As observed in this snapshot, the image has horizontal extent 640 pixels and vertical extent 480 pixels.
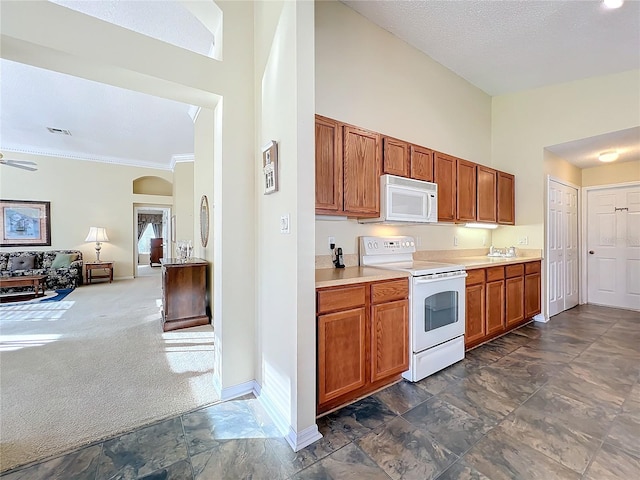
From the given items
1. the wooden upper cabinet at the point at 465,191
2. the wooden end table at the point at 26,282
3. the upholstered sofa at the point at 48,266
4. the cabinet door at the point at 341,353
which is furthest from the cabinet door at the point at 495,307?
the upholstered sofa at the point at 48,266

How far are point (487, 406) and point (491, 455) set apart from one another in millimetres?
518

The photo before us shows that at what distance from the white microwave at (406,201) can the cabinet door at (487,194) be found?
1033mm

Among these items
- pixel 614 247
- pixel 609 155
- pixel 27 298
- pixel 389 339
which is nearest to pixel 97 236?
pixel 27 298

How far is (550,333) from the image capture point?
3559mm

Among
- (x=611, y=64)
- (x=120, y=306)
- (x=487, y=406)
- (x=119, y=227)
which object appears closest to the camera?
→ (x=487, y=406)

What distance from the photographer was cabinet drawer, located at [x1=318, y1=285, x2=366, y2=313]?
1856 mm

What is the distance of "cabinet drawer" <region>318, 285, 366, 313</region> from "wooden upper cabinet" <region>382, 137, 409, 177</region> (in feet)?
4.15

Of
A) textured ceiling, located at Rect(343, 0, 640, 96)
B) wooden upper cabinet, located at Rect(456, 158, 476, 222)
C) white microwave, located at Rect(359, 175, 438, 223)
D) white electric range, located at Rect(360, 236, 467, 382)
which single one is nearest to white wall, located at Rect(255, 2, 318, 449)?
white electric range, located at Rect(360, 236, 467, 382)

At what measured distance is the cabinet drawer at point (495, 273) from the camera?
317 centimetres

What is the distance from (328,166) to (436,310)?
1.57m

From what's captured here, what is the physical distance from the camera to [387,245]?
9.84ft

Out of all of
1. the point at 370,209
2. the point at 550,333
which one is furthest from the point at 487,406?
the point at 550,333

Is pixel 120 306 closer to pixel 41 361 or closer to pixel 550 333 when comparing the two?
pixel 41 361

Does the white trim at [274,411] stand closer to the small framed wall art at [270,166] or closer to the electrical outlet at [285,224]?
the electrical outlet at [285,224]
